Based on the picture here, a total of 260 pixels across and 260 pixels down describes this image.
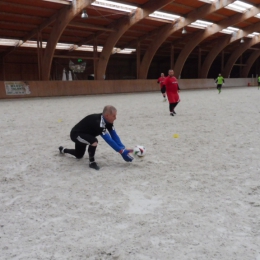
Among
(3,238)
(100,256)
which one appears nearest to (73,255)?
(100,256)

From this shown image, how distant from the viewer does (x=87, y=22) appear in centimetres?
2517

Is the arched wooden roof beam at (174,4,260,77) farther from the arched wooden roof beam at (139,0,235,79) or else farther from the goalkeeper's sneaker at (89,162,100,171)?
the goalkeeper's sneaker at (89,162,100,171)

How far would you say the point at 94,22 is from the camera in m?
25.5

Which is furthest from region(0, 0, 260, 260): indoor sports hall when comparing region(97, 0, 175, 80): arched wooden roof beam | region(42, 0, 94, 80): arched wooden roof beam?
region(97, 0, 175, 80): arched wooden roof beam

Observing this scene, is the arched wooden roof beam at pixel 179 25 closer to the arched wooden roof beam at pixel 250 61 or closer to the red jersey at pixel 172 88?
the red jersey at pixel 172 88

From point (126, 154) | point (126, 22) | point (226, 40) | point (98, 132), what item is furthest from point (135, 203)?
point (226, 40)

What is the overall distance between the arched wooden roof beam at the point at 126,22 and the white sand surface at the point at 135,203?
18.7 metres

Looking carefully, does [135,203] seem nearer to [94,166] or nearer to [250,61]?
[94,166]

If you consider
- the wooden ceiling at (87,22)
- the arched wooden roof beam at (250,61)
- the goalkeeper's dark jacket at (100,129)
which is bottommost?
the goalkeeper's dark jacket at (100,129)

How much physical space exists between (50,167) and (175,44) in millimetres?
35602

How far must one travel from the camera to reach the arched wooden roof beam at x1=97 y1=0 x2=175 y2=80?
72.4 ft

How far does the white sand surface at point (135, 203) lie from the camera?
7.89 feet

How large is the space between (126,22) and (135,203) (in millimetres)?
24217

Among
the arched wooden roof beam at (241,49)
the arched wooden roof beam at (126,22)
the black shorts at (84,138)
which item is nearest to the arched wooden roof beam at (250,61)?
the arched wooden roof beam at (241,49)
